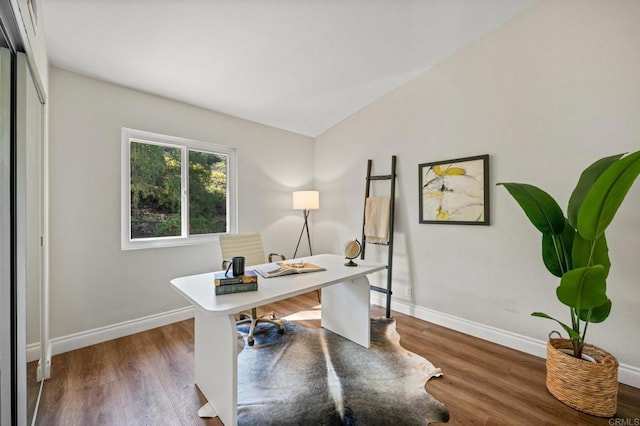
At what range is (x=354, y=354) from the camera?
2.19 meters

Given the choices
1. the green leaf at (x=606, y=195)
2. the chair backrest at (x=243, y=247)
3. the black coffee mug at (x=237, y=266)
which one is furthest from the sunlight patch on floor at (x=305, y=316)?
the green leaf at (x=606, y=195)

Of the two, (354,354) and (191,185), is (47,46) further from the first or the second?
(354,354)

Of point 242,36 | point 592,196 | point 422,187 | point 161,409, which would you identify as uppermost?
point 242,36

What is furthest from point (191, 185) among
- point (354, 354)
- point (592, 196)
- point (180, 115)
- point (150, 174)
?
point (592, 196)

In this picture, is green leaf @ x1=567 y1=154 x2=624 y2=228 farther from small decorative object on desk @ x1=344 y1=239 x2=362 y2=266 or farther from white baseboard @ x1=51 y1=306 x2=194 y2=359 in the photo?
white baseboard @ x1=51 y1=306 x2=194 y2=359

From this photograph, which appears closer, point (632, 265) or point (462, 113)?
point (632, 265)

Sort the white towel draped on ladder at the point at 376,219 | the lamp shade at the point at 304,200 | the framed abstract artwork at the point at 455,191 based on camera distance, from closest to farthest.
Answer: the framed abstract artwork at the point at 455,191, the white towel draped on ladder at the point at 376,219, the lamp shade at the point at 304,200

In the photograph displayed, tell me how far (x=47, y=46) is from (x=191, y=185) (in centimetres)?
148

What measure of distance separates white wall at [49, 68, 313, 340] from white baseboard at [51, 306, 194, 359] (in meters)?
0.04

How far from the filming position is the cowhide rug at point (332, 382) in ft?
5.11

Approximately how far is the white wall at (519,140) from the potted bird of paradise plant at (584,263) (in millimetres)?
445

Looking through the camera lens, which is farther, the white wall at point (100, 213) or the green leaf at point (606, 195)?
the white wall at point (100, 213)

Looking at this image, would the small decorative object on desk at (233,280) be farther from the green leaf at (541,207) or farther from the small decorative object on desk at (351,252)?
the green leaf at (541,207)
